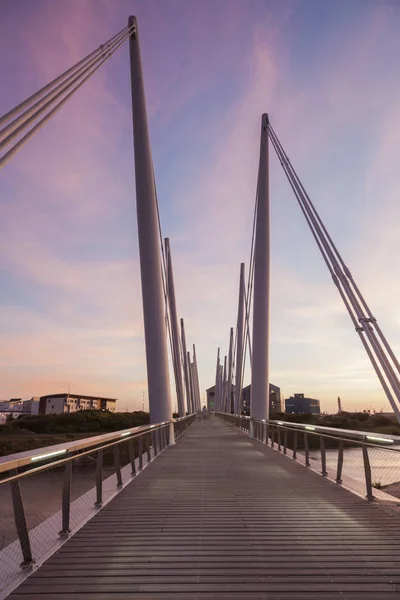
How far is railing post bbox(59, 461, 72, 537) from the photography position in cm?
416

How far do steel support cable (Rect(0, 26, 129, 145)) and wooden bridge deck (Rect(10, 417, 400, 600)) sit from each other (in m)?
3.55

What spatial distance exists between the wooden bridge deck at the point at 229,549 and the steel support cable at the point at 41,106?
355 cm

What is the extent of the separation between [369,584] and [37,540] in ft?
8.45

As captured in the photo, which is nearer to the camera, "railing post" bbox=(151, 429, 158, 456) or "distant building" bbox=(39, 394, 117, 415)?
"railing post" bbox=(151, 429, 158, 456)

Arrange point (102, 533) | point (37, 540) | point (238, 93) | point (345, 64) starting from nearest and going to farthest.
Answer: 1. point (37, 540)
2. point (102, 533)
3. point (345, 64)
4. point (238, 93)

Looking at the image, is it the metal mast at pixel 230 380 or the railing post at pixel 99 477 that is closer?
the railing post at pixel 99 477

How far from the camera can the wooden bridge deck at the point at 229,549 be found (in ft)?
10.1

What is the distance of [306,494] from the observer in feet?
20.3

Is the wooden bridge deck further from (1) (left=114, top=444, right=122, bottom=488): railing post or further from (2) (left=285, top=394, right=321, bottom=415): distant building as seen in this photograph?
(2) (left=285, top=394, right=321, bottom=415): distant building

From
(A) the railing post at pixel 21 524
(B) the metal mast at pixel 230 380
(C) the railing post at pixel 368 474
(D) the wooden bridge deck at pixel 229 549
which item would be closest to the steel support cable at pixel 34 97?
(A) the railing post at pixel 21 524

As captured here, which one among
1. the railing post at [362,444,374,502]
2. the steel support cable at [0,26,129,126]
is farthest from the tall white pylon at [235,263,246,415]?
the steel support cable at [0,26,129,126]

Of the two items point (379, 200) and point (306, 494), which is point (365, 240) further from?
point (306, 494)

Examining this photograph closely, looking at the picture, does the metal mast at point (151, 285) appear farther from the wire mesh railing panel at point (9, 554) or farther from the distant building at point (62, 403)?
the distant building at point (62, 403)

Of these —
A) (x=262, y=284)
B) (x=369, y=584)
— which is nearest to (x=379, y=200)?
(x=262, y=284)
